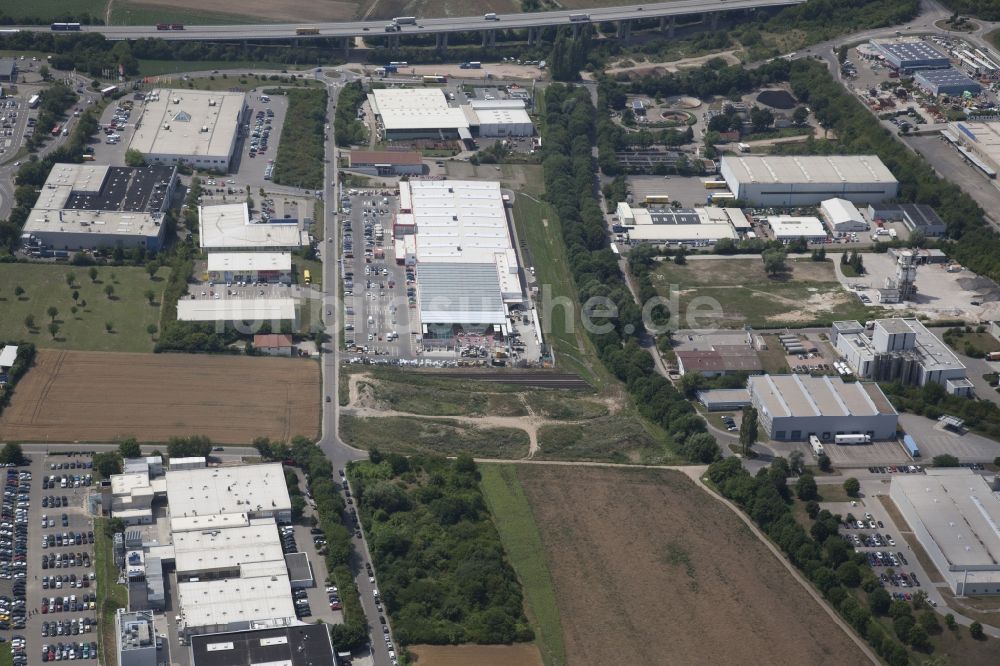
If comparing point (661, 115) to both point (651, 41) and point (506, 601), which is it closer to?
point (651, 41)

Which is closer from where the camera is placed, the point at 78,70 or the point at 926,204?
the point at 926,204

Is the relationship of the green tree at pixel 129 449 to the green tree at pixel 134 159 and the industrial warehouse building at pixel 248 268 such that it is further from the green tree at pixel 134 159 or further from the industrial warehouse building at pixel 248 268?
the green tree at pixel 134 159

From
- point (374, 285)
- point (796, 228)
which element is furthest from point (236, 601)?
point (796, 228)

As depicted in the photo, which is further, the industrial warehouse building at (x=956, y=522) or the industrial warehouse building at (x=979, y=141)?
the industrial warehouse building at (x=979, y=141)

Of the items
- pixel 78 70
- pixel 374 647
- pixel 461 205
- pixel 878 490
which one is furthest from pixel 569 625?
pixel 78 70

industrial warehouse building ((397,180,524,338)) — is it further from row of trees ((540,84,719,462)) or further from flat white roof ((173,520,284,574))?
flat white roof ((173,520,284,574))

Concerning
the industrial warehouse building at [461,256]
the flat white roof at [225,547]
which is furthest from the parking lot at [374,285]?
the flat white roof at [225,547]

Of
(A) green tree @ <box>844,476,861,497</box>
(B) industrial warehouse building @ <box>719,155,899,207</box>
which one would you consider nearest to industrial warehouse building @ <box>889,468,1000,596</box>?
(A) green tree @ <box>844,476,861,497</box>
